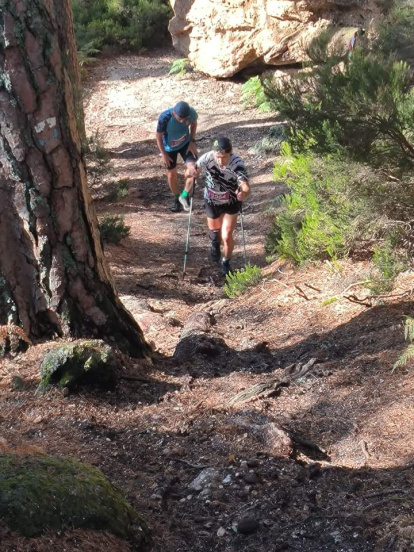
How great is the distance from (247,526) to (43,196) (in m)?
2.41

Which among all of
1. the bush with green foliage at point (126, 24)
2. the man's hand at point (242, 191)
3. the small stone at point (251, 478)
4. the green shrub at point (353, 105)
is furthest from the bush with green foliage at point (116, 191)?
the small stone at point (251, 478)

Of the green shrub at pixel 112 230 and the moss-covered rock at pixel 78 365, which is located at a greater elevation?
the moss-covered rock at pixel 78 365

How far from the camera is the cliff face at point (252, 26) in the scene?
56.0ft

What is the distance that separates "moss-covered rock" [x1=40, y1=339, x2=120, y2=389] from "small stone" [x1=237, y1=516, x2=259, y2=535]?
1.68m

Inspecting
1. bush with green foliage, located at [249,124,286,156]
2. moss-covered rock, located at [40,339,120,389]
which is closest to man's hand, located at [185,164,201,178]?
moss-covered rock, located at [40,339,120,389]

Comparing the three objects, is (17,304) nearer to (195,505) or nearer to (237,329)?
(195,505)

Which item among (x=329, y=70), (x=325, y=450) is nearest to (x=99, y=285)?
(x=325, y=450)

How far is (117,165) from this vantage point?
15.9 m

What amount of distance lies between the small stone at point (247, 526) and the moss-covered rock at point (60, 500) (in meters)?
0.49

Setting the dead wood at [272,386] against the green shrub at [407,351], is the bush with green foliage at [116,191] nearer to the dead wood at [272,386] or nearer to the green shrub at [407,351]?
the dead wood at [272,386]

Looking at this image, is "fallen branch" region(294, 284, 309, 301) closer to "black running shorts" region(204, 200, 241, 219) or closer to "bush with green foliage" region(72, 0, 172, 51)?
"black running shorts" region(204, 200, 241, 219)

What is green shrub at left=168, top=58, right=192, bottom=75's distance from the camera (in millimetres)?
20203

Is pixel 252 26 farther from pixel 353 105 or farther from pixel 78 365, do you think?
pixel 78 365

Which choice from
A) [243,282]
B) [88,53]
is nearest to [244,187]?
[243,282]
